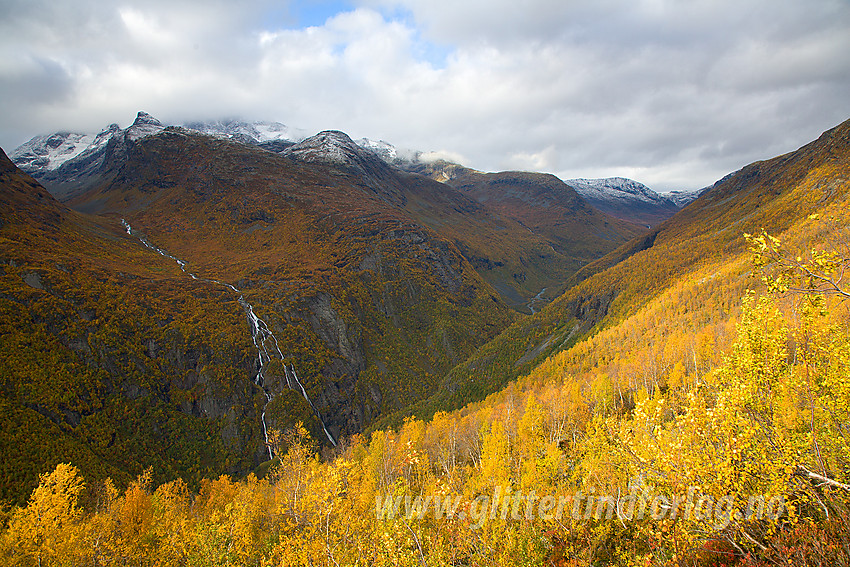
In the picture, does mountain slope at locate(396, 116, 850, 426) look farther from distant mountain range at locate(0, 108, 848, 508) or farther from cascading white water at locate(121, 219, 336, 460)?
cascading white water at locate(121, 219, 336, 460)

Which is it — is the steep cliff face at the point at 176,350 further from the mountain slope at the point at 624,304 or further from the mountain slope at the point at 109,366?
the mountain slope at the point at 624,304

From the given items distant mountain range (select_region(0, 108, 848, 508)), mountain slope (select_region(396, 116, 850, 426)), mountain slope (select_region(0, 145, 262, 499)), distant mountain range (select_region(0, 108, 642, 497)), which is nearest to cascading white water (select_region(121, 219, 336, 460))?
distant mountain range (select_region(0, 108, 642, 497))

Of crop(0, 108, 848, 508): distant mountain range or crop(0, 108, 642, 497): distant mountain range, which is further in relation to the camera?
crop(0, 108, 642, 497): distant mountain range

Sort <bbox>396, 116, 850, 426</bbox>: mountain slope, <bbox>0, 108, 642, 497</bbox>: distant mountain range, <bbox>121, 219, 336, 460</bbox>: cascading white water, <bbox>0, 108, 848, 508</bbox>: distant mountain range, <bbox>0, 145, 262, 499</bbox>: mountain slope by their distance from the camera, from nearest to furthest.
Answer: <bbox>0, 145, 262, 499</bbox>: mountain slope, <bbox>0, 108, 848, 508</bbox>: distant mountain range, <bbox>0, 108, 642, 497</bbox>: distant mountain range, <bbox>121, 219, 336, 460</bbox>: cascading white water, <bbox>396, 116, 850, 426</bbox>: mountain slope

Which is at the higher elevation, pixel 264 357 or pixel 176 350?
pixel 176 350

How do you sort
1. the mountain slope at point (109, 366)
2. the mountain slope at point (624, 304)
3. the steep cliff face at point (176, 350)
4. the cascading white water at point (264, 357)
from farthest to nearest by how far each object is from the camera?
the mountain slope at point (624, 304)
the cascading white water at point (264, 357)
the steep cliff face at point (176, 350)
the mountain slope at point (109, 366)

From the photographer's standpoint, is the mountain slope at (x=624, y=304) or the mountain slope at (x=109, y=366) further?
the mountain slope at (x=624, y=304)

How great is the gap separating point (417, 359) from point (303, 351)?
189 feet

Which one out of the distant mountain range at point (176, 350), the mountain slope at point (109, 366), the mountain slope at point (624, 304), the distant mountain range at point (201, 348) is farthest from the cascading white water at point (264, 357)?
the mountain slope at point (624, 304)

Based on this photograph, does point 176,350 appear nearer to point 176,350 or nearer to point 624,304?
point 176,350

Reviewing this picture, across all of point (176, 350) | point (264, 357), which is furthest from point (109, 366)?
point (264, 357)

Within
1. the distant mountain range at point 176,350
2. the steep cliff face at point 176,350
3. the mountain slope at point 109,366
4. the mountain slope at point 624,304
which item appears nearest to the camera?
the mountain slope at point 109,366

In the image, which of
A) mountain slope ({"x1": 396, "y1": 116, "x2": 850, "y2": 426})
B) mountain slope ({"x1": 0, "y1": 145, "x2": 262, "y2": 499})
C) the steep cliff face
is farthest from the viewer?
mountain slope ({"x1": 396, "y1": 116, "x2": 850, "y2": 426})

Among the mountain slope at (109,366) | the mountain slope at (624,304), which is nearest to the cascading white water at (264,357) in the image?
the mountain slope at (109,366)
